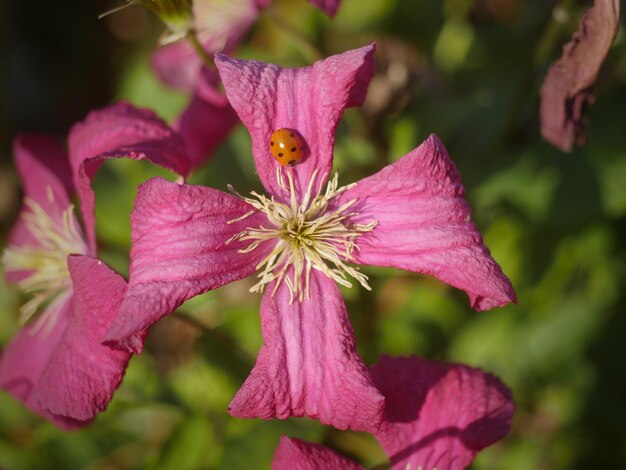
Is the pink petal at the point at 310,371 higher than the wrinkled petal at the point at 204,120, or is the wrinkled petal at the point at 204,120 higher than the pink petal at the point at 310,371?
the wrinkled petal at the point at 204,120

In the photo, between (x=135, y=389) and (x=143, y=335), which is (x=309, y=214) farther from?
(x=135, y=389)

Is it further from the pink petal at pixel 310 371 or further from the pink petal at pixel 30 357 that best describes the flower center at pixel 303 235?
the pink petal at pixel 30 357

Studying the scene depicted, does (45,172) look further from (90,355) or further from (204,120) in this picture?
(90,355)

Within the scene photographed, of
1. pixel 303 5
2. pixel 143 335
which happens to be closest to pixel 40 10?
pixel 303 5

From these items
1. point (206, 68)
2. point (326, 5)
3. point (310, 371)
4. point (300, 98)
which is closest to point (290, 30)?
point (206, 68)

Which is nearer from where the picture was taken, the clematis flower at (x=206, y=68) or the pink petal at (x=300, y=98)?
the pink petal at (x=300, y=98)

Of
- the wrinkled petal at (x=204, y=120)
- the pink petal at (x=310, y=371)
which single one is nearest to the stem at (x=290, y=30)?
the wrinkled petal at (x=204, y=120)

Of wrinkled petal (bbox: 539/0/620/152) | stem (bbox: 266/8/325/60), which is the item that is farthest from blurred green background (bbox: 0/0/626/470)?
wrinkled petal (bbox: 539/0/620/152)
